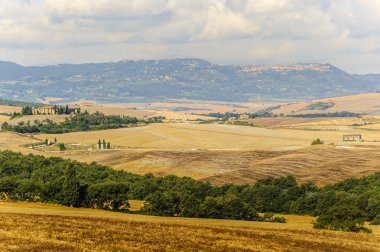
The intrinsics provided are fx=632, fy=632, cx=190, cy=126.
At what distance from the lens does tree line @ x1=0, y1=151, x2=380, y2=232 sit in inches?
3580

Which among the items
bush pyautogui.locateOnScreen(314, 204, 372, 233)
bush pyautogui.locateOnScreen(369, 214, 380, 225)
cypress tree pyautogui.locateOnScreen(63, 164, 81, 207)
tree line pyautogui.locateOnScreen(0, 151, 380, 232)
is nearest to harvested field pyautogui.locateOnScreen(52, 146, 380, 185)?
tree line pyautogui.locateOnScreen(0, 151, 380, 232)

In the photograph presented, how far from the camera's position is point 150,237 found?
55875 millimetres

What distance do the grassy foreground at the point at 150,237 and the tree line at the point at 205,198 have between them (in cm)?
2018

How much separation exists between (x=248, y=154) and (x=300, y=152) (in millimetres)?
15713

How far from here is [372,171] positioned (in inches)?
6235

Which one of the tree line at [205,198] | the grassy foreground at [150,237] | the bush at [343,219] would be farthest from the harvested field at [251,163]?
the grassy foreground at [150,237]

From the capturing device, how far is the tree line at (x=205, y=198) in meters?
90.9

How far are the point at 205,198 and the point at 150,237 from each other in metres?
48.2

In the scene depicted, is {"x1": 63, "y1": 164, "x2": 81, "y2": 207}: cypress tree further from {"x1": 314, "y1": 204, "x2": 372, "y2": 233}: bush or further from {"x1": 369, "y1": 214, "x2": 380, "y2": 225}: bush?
{"x1": 369, "y1": 214, "x2": 380, "y2": 225}: bush

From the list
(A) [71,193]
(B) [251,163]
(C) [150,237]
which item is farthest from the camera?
(B) [251,163]

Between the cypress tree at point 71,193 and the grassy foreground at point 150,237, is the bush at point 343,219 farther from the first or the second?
the cypress tree at point 71,193

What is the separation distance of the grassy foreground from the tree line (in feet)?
66.2

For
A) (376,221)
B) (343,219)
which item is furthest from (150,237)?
(376,221)

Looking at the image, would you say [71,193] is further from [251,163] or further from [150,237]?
[251,163]
